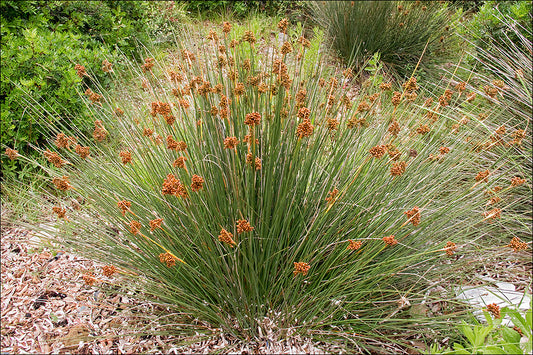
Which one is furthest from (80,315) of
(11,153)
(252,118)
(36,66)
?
(36,66)

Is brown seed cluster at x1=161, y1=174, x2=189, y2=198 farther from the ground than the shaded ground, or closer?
farther from the ground

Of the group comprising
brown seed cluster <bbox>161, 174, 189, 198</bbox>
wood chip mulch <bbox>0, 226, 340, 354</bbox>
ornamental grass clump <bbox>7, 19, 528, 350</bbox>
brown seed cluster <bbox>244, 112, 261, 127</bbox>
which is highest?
brown seed cluster <bbox>244, 112, 261, 127</bbox>

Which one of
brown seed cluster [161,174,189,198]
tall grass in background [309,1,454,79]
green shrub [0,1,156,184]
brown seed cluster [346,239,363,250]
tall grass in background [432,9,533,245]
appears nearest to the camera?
brown seed cluster [161,174,189,198]

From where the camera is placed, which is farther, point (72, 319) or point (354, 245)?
point (72, 319)

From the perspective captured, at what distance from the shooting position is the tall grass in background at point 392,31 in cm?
492

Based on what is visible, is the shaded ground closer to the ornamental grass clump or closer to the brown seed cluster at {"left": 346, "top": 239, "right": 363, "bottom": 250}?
the ornamental grass clump

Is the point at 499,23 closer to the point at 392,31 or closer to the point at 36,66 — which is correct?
the point at 392,31

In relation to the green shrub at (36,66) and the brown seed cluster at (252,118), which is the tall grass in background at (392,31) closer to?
the green shrub at (36,66)

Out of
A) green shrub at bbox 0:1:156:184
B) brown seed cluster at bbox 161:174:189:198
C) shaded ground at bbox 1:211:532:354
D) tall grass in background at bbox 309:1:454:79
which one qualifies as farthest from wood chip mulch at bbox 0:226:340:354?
tall grass in background at bbox 309:1:454:79

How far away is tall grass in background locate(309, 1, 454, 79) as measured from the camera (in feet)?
16.1

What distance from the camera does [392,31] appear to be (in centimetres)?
499

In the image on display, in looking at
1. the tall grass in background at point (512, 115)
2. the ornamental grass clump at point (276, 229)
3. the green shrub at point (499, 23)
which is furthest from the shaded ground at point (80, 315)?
the green shrub at point (499, 23)

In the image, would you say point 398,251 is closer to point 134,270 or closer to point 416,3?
point 134,270

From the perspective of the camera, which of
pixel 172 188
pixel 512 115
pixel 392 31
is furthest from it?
pixel 392 31
